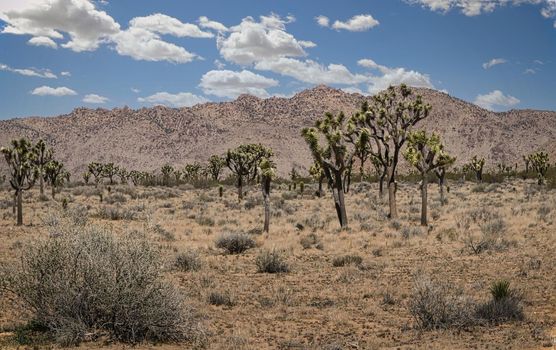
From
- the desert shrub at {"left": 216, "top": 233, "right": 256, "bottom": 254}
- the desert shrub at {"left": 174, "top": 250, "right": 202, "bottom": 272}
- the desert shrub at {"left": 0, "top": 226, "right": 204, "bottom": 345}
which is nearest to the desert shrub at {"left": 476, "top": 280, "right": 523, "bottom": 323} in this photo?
the desert shrub at {"left": 0, "top": 226, "right": 204, "bottom": 345}

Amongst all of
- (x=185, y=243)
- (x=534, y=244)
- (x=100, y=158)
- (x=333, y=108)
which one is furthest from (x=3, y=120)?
(x=534, y=244)

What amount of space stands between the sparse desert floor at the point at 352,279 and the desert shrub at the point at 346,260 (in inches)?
13.7

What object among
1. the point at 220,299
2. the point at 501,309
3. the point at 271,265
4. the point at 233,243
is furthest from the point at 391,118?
the point at 501,309

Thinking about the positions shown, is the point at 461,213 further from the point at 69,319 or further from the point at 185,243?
the point at 69,319

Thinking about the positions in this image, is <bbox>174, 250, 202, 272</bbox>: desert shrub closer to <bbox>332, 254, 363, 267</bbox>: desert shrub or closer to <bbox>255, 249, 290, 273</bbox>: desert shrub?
<bbox>255, 249, 290, 273</bbox>: desert shrub

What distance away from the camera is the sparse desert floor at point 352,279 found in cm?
881

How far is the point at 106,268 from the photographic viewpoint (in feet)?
26.2

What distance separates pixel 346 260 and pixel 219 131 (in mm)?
133914

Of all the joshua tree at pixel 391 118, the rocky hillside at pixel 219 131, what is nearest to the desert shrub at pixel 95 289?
the joshua tree at pixel 391 118

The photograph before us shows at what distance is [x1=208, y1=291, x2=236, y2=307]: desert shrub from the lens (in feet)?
38.0

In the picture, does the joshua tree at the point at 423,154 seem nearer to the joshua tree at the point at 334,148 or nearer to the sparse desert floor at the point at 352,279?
the sparse desert floor at the point at 352,279

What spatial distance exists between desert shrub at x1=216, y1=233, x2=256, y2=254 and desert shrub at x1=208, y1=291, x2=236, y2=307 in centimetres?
730

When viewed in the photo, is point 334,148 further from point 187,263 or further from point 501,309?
point 501,309

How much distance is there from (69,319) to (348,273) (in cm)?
863
